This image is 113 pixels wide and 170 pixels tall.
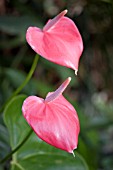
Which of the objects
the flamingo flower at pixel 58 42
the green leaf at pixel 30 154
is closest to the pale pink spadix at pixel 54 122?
the flamingo flower at pixel 58 42

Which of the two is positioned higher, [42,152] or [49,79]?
[42,152]

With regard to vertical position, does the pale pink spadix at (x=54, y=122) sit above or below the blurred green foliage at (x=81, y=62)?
above

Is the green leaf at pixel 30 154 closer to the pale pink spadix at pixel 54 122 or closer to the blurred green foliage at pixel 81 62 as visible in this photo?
the blurred green foliage at pixel 81 62

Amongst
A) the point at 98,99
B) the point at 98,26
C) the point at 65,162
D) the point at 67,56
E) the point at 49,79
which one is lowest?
the point at 98,99

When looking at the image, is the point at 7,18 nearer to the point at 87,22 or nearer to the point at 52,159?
the point at 87,22

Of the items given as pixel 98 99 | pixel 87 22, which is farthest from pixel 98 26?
pixel 98 99

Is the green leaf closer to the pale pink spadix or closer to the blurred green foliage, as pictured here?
the blurred green foliage

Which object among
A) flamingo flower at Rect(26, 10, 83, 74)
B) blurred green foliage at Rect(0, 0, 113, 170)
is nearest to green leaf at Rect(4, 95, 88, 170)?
blurred green foliage at Rect(0, 0, 113, 170)
